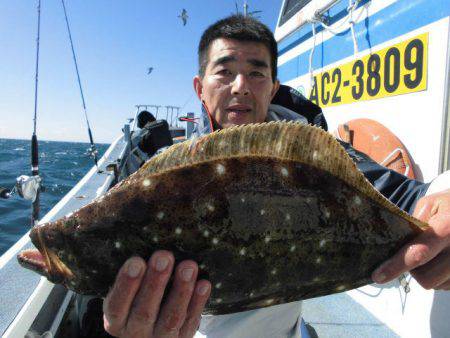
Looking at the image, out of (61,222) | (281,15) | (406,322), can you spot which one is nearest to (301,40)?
(281,15)

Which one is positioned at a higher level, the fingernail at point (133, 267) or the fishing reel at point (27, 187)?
the fishing reel at point (27, 187)

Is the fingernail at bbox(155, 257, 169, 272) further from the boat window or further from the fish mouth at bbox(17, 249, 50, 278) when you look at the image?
the boat window

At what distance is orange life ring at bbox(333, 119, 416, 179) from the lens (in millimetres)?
3053

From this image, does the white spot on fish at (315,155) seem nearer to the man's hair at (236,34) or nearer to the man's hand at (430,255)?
the man's hand at (430,255)

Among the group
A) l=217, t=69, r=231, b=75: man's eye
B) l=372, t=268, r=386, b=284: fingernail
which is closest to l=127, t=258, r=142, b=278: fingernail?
l=372, t=268, r=386, b=284: fingernail

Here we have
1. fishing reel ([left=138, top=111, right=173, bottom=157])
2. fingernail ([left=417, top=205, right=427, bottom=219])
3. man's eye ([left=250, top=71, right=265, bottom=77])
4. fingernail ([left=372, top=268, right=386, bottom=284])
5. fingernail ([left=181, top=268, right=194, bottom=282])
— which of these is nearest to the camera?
fingernail ([left=181, top=268, right=194, bottom=282])

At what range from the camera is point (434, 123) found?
113 inches

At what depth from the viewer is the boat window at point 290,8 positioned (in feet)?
18.2

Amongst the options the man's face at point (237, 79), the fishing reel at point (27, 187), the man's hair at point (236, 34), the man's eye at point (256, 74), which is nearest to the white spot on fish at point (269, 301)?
the man's face at point (237, 79)

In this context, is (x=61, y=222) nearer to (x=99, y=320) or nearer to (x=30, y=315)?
(x=30, y=315)

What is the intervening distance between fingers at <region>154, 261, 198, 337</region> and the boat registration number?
2.77m

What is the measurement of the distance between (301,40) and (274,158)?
15.4ft

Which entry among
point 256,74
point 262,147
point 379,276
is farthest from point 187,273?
point 256,74

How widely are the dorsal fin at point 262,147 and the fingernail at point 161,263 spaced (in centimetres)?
33
